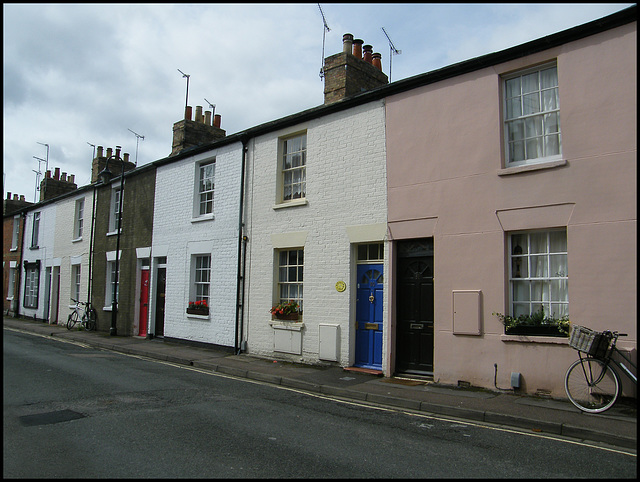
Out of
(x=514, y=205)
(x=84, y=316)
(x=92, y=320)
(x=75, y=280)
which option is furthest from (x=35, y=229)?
(x=514, y=205)

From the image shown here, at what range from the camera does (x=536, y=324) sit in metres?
8.59

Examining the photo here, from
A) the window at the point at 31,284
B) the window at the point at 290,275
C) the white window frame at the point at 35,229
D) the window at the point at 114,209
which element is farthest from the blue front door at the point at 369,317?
the white window frame at the point at 35,229

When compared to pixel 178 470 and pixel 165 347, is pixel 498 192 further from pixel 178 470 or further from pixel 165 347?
pixel 165 347

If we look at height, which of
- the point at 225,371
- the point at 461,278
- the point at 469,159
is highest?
the point at 469,159

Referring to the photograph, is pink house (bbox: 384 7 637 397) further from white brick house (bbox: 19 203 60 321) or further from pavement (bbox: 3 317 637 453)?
white brick house (bbox: 19 203 60 321)

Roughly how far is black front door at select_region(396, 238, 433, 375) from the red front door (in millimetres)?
10678

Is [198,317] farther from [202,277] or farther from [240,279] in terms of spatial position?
[240,279]

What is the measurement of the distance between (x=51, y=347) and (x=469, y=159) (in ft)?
42.3

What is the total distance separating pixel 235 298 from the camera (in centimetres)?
1409

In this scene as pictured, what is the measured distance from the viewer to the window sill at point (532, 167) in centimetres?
852

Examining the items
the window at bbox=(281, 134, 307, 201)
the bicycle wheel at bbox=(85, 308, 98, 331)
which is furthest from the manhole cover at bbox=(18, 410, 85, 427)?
the bicycle wheel at bbox=(85, 308, 98, 331)

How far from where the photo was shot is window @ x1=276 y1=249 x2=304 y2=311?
12.9 m

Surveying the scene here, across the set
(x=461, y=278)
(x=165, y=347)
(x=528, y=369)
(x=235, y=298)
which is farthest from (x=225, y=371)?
(x=528, y=369)

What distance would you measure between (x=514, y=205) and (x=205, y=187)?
33.0ft
